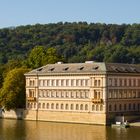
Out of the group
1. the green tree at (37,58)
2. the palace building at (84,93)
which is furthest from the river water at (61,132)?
the green tree at (37,58)

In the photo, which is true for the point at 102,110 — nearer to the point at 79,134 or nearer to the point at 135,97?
the point at 135,97

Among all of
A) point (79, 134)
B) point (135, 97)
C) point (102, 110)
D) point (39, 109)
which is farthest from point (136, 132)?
point (39, 109)

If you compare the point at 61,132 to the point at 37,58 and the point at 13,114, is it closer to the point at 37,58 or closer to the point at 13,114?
the point at 13,114

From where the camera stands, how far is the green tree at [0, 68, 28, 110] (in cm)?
11550

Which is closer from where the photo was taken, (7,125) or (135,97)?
(7,125)

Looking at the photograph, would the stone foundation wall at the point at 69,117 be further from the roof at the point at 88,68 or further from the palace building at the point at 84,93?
the roof at the point at 88,68

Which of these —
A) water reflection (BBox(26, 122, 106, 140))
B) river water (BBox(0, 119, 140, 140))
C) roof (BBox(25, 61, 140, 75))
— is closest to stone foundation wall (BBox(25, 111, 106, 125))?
river water (BBox(0, 119, 140, 140))

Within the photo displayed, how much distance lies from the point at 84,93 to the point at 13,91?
1740cm

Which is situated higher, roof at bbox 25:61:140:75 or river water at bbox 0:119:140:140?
roof at bbox 25:61:140:75

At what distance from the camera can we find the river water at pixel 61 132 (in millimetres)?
80625

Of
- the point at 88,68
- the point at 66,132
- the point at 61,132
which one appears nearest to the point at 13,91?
the point at 88,68

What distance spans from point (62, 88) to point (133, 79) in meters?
13.6

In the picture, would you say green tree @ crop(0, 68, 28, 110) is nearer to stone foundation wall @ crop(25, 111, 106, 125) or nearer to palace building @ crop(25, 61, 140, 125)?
palace building @ crop(25, 61, 140, 125)

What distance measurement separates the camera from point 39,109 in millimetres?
113875
